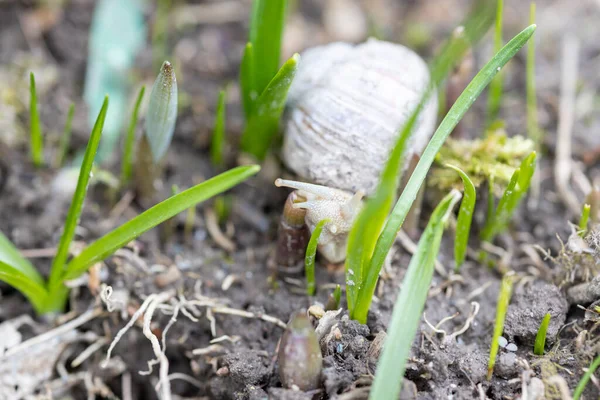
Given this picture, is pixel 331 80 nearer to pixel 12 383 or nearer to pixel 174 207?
pixel 174 207

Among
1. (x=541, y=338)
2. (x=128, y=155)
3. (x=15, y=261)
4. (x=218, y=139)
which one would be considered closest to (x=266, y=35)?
(x=218, y=139)

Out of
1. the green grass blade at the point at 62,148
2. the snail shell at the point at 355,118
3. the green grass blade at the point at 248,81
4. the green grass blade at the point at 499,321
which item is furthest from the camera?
the green grass blade at the point at 62,148

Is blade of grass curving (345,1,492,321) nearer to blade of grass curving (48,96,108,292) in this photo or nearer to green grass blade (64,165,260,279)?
green grass blade (64,165,260,279)

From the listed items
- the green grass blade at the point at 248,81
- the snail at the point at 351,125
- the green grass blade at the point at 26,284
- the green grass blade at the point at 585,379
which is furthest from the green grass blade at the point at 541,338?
the green grass blade at the point at 26,284

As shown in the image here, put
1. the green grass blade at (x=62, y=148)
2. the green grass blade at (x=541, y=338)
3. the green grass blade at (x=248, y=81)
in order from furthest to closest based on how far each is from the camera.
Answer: the green grass blade at (x=62, y=148) → the green grass blade at (x=248, y=81) → the green grass blade at (x=541, y=338)

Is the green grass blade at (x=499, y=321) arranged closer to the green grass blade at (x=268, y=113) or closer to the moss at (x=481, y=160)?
the moss at (x=481, y=160)

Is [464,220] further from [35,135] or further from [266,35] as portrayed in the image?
[35,135]
